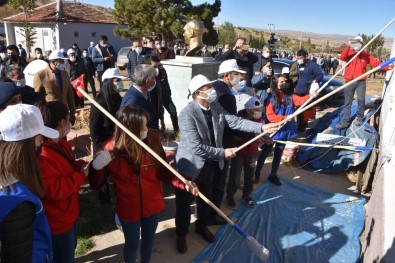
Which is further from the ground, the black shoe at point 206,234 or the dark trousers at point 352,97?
the dark trousers at point 352,97

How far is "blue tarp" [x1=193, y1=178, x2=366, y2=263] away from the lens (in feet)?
12.2

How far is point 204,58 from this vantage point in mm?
7312

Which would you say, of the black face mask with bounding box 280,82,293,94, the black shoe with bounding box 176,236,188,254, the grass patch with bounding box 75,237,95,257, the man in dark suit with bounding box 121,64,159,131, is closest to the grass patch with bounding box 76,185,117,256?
the grass patch with bounding box 75,237,95,257

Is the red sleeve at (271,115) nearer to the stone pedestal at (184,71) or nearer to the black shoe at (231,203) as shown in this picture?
the black shoe at (231,203)

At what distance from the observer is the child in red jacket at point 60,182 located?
2.18 m

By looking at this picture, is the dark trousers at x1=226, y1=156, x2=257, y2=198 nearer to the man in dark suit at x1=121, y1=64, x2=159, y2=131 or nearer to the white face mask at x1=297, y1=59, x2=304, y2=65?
the man in dark suit at x1=121, y1=64, x2=159, y2=131

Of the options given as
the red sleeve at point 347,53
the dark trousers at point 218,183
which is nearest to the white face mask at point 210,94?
the dark trousers at point 218,183

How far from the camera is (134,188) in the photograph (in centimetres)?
Result: 264

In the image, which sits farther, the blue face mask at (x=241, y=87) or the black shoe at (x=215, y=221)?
the blue face mask at (x=241, y=87)

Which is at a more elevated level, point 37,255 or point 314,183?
→ point 37,255

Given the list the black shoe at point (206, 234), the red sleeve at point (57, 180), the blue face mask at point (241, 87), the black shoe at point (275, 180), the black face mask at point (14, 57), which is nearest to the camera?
the red sleeve at point (57, 180)

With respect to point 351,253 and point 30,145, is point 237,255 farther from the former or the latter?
point 30,145

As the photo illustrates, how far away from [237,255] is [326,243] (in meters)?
1.19

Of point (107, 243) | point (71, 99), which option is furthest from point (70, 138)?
point (107, 243)
